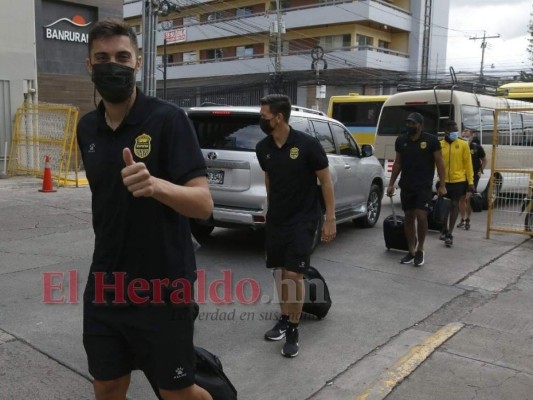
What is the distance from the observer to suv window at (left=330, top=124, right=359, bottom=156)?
27.0 feet

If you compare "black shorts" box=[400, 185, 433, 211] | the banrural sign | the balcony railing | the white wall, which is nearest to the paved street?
"black shorts" box=[400, 185, 433, 211]

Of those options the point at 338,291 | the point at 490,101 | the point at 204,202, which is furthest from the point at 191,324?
the point at 490,101

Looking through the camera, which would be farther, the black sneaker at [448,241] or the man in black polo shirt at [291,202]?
the black sneaker at [448,241]

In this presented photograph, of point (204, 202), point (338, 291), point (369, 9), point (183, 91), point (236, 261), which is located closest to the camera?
point (204, 202)

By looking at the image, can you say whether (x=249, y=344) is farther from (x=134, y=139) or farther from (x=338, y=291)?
(x=134, y=139)

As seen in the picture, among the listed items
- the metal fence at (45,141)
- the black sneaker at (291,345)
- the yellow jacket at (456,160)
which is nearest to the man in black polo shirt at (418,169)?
the yellow jacket at (456,160)

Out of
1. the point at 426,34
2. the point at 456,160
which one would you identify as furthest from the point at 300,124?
the point at 426,34

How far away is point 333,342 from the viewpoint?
445cm

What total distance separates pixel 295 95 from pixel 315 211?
36.8 m

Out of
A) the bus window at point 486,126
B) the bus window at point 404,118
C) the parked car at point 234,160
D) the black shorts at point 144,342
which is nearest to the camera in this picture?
the black shorts at point 144,342

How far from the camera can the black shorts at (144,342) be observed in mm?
2252

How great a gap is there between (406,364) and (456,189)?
4.89 meters

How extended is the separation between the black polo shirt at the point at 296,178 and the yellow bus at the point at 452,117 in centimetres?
666

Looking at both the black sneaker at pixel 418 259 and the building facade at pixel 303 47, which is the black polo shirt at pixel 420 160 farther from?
the building facade at pixel 303 47
